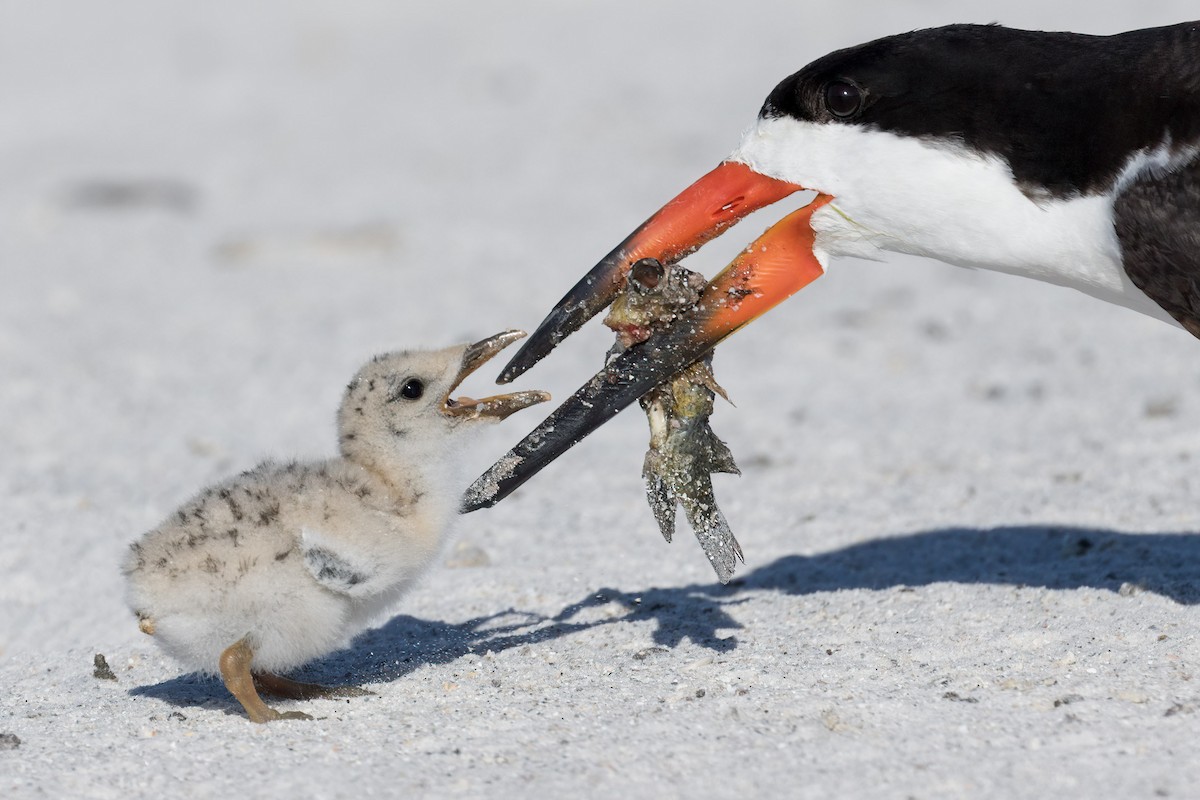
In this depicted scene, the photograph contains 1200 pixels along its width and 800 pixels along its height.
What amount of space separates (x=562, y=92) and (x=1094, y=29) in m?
4.65

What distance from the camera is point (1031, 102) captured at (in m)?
4.42

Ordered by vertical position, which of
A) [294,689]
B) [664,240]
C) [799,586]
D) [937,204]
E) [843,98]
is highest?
[843,98]

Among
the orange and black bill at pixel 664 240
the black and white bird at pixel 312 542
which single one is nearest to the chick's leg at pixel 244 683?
the black and white bird at pixel 312 542

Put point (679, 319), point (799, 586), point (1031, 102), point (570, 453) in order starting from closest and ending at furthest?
point (1031, 102), point (679, 319), point (799, 586), point (570, 453)

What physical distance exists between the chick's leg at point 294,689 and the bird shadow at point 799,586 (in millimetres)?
114

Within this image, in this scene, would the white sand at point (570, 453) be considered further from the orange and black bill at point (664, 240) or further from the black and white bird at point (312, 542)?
the orange and black bill at point (664, 240)

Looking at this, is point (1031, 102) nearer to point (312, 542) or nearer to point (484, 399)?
point (484, 399)

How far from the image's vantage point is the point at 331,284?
32.8ft

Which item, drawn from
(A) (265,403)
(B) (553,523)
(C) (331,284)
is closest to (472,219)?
(C) (331,284)

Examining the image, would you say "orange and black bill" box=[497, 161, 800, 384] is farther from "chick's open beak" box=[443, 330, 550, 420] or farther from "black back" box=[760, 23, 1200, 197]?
"black back" box=[760, 23, 1200, 197]

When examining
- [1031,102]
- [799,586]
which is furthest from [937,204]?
[799,586]

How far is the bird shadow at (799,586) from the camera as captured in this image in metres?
4.86

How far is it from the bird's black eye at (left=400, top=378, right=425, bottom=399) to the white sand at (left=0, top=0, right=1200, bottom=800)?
819 mm

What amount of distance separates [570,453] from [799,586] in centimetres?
209
